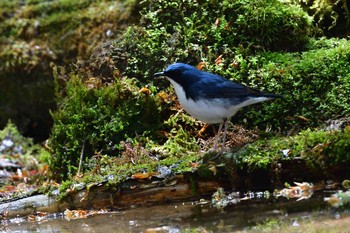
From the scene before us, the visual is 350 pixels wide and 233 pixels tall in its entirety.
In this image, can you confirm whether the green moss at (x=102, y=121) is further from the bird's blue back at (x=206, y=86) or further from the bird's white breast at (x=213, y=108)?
the bird's white breast at (x=213, y=108)

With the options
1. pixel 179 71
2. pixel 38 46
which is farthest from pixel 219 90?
pixel 38 46

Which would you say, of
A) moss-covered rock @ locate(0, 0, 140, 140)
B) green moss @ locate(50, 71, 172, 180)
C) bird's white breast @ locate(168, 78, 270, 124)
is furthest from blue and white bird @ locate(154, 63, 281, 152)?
moss-covered rock @ locate(0, 0, 140, 140)

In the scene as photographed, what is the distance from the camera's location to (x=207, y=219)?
5.12 meters

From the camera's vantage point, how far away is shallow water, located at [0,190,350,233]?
4.53 m

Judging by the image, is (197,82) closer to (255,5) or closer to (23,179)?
(255,5)

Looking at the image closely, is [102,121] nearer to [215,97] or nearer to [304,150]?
[215,97]

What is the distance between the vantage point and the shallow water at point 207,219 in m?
4.53

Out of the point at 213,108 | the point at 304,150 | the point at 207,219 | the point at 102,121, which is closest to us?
the point at 207,219

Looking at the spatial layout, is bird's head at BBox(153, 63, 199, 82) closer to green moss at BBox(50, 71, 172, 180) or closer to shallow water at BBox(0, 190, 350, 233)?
green moss at BBox(50, 71, 172, 180)

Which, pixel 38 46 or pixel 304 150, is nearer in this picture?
pixel 304 150

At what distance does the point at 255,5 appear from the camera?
24.6ft

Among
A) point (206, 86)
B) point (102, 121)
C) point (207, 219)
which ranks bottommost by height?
point (207, 219)

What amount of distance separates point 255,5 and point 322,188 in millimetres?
2918

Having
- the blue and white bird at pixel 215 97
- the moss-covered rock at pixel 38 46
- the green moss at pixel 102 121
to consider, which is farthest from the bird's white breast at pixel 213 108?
the moss-covered rock at pixel 38 46
